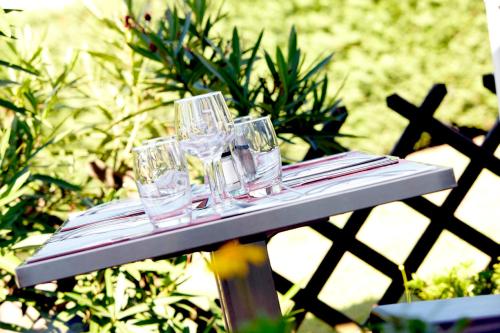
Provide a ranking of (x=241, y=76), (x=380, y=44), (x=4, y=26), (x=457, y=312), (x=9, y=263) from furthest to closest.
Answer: (x=380, y=44) → (x=241, y=76) → (x=9, y=263) → (x=4, y=26) → (x=457, y=312)

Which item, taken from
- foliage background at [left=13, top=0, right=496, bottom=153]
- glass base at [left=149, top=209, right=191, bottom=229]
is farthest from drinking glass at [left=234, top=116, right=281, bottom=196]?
foliage background at [left=13, top=0, right=496, bottom=153]

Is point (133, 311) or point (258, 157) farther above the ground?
point (258, 157)

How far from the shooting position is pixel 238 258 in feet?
4.41

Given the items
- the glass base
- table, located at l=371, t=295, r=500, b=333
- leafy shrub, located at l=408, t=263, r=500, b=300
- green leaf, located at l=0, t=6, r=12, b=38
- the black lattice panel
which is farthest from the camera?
the black lattice panel

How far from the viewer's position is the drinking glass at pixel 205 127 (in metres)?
1.33

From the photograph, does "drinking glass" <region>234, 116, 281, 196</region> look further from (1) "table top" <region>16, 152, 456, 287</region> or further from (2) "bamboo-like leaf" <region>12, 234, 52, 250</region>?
(2) "bamboo-like leaf" <region>12, 234, 52, 250</region>

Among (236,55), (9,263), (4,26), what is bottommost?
(9,263)

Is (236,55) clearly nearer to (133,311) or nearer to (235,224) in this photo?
(133,311)

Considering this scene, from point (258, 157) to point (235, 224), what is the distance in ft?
0.76

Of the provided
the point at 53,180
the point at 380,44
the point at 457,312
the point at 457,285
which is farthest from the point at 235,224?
the point at 380,44

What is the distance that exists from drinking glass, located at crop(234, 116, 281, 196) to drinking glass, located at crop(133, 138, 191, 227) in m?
0.15

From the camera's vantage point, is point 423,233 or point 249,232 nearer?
point 249,232

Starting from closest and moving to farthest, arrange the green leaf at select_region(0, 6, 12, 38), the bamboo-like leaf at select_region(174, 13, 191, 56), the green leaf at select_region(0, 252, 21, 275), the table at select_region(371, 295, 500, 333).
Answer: the table at select_region(371, 295, 500, 333)
the green leaf at select_region(0, 6, 12, 38)
the green leaf at select_region(0, 252, 21, 275)
the bamboo-like leaf at select_region(174, 13, 191, 56)

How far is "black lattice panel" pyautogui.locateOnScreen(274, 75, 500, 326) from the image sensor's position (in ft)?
8.86
